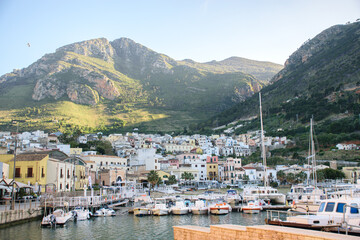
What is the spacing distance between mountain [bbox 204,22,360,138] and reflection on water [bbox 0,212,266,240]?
3447 inches

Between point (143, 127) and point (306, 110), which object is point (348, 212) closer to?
point (306, 110)

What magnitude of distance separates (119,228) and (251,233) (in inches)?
845

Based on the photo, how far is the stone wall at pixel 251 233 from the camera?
886cm

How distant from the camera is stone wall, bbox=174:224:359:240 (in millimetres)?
8862

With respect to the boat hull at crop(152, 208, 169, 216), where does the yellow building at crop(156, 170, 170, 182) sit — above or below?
above

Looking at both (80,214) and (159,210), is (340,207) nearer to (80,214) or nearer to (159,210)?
(159,210)

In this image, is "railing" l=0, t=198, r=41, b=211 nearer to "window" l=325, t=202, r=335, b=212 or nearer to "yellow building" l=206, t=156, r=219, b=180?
"window" l=325, t=202, r=335, b=212

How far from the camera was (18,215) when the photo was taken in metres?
29.4

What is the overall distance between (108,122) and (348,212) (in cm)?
16670

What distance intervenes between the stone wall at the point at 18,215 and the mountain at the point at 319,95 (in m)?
98.4

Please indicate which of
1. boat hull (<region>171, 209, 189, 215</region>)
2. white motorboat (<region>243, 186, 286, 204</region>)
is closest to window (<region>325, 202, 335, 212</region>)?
boat hull (<region>171, 209, 189, 215</region>)

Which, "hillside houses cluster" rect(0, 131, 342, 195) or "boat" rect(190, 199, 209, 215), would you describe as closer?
"boat" rect(190, 199, 209, 215)

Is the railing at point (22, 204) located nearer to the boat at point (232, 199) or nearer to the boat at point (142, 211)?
the boat at point (142, 211)

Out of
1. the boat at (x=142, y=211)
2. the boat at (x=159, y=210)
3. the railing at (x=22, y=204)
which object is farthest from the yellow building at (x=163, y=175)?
the railing at (x=22, y=204)
